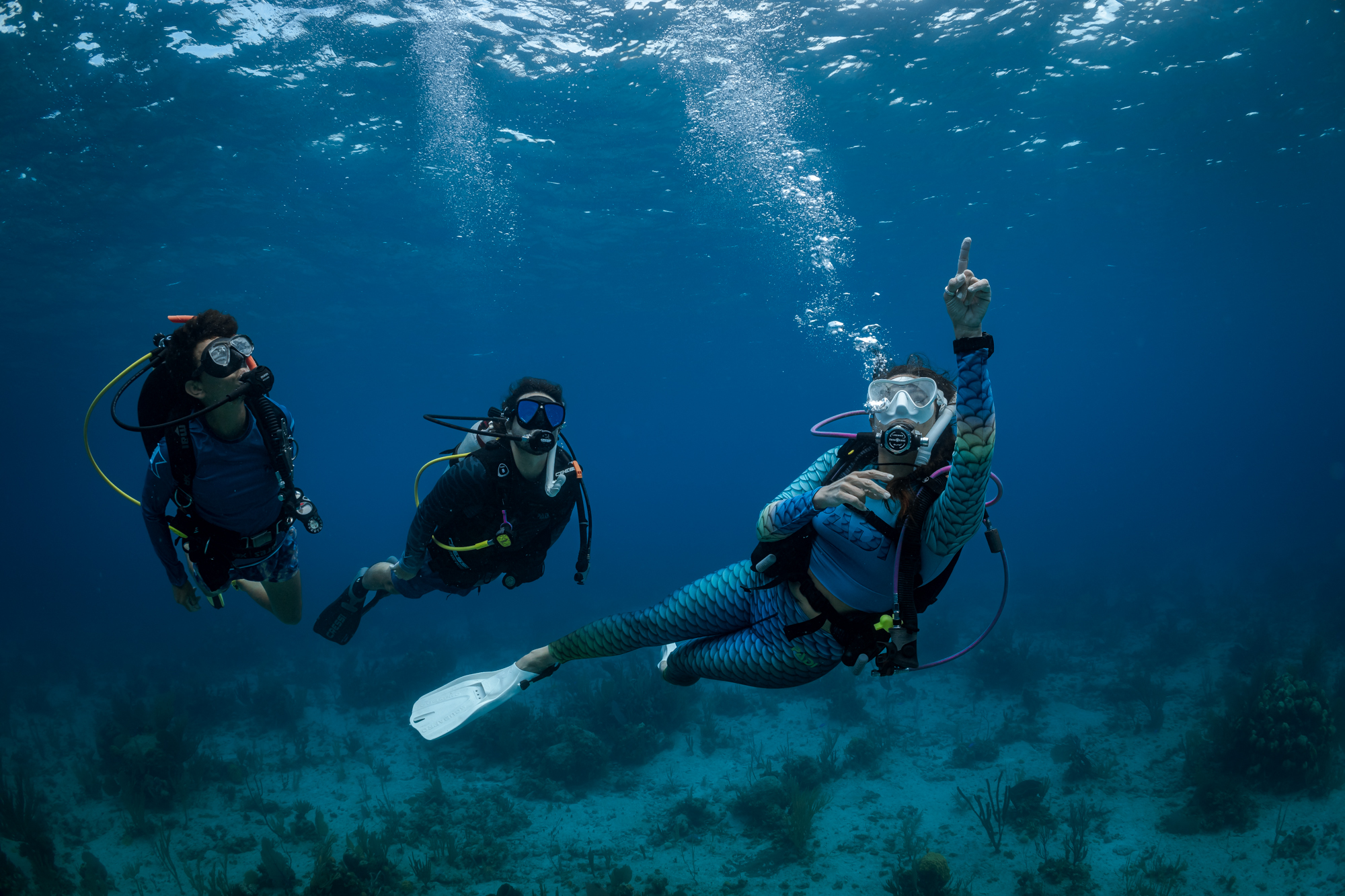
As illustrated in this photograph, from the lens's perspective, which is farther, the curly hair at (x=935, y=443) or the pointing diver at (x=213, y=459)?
the pointing diver at (x=213, y=459)

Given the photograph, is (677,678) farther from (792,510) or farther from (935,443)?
(935,443)

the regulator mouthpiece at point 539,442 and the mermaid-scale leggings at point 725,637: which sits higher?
the regulator mouthpiece at point 539,442

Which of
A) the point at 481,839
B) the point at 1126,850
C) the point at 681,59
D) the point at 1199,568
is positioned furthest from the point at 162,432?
the point at 1199,568

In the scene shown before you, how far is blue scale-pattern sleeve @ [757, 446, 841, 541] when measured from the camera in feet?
10.4

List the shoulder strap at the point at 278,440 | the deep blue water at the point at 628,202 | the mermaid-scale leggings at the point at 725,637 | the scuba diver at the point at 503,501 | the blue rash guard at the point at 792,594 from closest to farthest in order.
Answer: the blue rash guard at the point at 792,594 → the mermaid-scale leggings at the point at 725,637 → the shoulder strap at the point at 278,440 → the scuba diver at the point at 503,501 → the deep blue water at the point at 628,202

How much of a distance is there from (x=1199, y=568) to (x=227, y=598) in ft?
130

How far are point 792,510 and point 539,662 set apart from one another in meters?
2.58

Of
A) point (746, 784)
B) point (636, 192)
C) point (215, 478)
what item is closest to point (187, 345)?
point (215, 478)

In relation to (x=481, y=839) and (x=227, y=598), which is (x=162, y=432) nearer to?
(x=481, y=839)

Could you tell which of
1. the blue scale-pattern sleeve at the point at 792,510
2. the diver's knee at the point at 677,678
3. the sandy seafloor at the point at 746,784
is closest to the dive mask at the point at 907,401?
the blue scale-pattern sleeve at the point at 792,510

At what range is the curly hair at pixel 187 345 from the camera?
3.92 metres

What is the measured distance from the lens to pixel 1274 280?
125 feet

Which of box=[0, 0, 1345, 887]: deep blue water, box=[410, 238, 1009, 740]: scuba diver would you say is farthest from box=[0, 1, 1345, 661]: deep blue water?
box=[410, 238, 1009, 740]: scuba diver

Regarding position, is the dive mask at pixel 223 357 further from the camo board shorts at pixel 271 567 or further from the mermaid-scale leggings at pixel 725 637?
the mermaid-scale leggings at pixel 725 637
